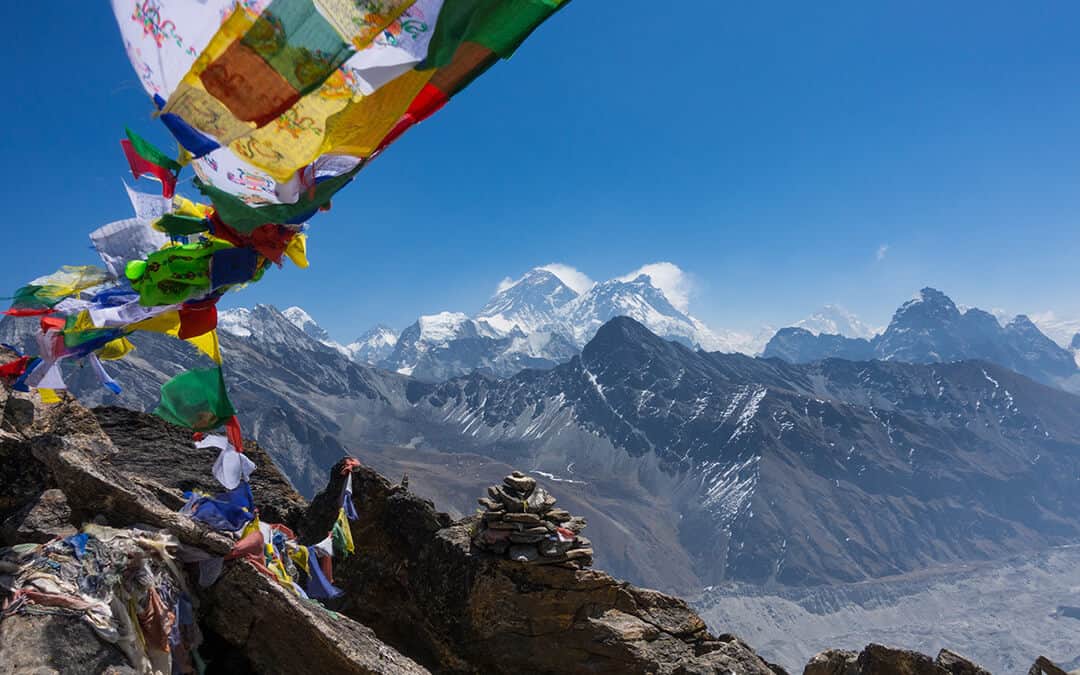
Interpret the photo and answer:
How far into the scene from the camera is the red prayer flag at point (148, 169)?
7.41m

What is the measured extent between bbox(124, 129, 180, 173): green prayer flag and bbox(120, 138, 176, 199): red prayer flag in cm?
3

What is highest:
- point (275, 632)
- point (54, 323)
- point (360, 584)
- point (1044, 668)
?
point (54, 323)

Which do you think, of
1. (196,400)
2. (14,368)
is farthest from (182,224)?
(14,368)

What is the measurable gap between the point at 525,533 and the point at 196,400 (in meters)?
7.67

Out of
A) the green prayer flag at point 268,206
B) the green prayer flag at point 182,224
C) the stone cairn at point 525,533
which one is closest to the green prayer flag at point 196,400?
the green prayer flag at point 182,224

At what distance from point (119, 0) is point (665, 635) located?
14023 mm

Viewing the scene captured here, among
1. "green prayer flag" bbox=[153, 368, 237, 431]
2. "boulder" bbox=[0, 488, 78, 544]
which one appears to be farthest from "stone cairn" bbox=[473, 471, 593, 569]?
"boulder" bbox=[0, 488, 78, 544]

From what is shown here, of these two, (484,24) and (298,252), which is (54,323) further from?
(484,24)

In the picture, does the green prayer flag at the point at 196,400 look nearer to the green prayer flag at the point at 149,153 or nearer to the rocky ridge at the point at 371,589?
the rocky ridge at the point at 371,589

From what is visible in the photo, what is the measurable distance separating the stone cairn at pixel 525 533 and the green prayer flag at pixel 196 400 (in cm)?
660

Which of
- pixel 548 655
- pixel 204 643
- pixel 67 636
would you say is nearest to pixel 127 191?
pixel 67 636

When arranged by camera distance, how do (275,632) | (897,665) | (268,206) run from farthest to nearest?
(897,665)
(275,632)
(268,206)

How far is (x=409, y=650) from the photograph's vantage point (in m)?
12.9

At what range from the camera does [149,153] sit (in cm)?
739
